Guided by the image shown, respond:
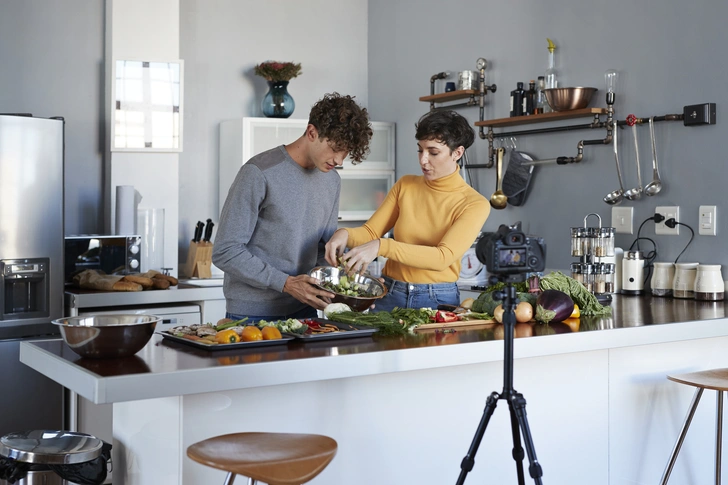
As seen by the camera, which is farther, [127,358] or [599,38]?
[599,38]

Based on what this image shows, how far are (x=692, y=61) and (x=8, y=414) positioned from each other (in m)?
3.24

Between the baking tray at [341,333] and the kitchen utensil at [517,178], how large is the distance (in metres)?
1.99

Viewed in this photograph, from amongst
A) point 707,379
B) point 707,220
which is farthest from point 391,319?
point 707,220

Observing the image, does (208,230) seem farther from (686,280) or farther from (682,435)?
(682,435)

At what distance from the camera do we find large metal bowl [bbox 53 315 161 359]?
1771 millimetres

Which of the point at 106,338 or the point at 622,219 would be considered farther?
the point at 622,219

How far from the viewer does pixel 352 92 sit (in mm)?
5277

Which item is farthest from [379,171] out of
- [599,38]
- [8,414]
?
[8,414]

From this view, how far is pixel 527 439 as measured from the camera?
186 centimetres

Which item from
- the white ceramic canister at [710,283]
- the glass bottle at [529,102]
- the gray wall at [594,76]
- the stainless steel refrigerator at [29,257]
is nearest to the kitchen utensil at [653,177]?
the gray wall at [594,76]

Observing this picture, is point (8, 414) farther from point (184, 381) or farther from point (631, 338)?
point (631, 338)

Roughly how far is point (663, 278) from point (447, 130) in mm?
1303

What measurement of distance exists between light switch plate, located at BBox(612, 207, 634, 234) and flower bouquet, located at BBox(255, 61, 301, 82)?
2.11 metres

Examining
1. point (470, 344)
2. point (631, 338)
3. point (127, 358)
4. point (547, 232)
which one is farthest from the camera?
A: point (547, 232)
